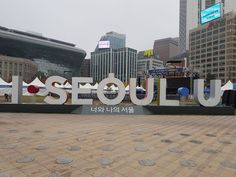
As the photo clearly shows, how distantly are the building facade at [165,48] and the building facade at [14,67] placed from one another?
93582mm

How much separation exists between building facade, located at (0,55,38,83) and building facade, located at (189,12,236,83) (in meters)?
76.6

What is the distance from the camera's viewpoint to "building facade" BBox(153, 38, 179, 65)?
570 feet

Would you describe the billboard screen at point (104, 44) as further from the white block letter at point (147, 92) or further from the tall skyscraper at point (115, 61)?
the white block letter at point (147, 92)

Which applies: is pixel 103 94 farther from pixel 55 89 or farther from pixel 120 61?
pixel 120 61

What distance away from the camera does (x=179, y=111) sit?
1725cm

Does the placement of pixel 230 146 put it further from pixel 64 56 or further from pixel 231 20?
pixel 64 56

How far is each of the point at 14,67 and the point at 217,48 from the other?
9625 centimetres

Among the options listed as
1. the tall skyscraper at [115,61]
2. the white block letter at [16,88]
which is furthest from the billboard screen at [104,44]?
the white block letter at [16,88]

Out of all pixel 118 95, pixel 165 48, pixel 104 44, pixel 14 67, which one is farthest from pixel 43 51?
pixel 118 95

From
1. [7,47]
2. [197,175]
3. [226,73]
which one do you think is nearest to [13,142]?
[197,175]

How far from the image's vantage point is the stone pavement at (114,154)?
5.24m

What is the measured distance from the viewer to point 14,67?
354 feet

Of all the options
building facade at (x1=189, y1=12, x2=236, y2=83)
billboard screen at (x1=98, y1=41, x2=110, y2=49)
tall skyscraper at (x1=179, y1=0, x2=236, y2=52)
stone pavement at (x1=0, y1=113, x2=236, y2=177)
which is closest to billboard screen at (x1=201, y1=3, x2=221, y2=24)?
building facade at (x1=189, y1=12, x2=236, y2=83)

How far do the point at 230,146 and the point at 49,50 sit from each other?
132786 millimetres
